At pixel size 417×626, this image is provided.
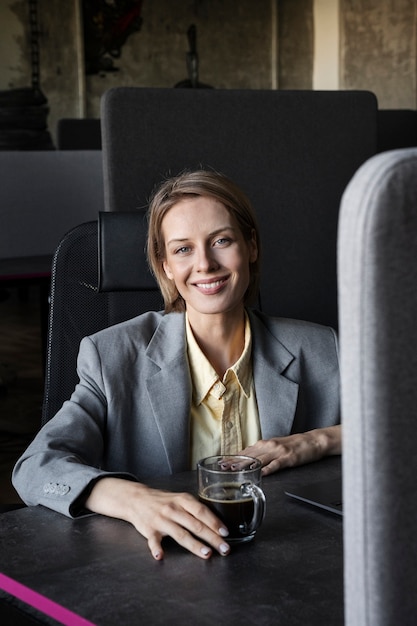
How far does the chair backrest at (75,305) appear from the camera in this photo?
1918 millimetres

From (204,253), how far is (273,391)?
10.7 inches

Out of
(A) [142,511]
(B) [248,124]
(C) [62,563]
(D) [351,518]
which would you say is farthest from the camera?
(B) [248,124]

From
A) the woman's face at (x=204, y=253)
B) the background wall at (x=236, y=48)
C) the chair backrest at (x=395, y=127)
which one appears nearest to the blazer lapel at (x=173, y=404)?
the woman's face at (x=204, y=253)

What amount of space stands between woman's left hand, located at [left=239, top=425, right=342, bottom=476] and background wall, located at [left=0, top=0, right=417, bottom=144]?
7.32 meters

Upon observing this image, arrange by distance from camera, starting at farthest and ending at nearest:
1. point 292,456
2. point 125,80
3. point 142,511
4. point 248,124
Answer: point 125,80 → point 248,124 → point 292,456 → point 142,511

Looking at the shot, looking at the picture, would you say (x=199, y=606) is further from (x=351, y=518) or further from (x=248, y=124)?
(x=248, y=124)

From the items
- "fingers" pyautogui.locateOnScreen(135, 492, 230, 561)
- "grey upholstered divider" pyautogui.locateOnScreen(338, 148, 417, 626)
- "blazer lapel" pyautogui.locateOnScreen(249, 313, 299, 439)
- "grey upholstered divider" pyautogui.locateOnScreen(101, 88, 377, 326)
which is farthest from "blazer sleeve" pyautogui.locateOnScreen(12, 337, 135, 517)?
"grey upholstered divider" pyautogui.locateOnScreen(101, 88, 377, 326)

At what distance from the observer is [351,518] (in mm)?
625

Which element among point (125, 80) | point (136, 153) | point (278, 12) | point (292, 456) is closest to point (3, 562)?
point (292, 456)

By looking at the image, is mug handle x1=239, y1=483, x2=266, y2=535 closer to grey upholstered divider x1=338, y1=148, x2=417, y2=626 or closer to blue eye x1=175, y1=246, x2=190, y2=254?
grey upholstered divider x1=338, y1=148, x2=417, y2=626

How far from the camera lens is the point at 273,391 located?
1742 mm

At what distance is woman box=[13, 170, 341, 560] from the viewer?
166 centimetres

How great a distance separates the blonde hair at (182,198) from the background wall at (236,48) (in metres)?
6.93

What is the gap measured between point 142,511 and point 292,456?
0.36 metres
